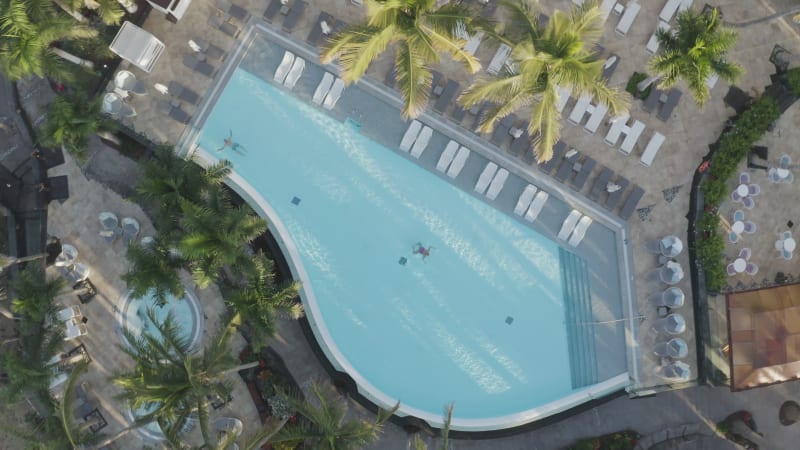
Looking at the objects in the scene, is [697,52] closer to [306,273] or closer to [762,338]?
[762,338]

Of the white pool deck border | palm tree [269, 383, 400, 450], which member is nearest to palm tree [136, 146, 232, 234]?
the white pool deck border

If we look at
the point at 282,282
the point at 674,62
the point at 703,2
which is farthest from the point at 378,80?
the point at 703,2

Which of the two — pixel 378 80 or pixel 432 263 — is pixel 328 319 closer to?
pixel 432 263

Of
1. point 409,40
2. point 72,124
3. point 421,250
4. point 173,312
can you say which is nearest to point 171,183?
point 72,124

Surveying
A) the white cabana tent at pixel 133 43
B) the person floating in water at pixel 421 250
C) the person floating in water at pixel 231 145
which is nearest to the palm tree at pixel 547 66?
the person floating in water at pixel 421 250

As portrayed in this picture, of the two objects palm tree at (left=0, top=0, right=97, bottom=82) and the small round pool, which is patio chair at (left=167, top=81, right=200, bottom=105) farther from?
the small round pool
